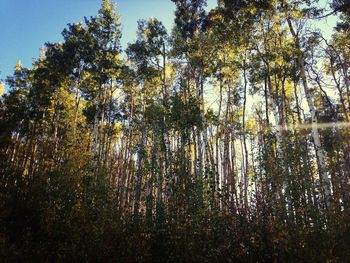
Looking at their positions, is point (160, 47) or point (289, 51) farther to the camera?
point (160, 47)

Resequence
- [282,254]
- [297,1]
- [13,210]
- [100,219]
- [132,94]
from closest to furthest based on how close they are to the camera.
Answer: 1. [282,254]
2. [100,219]
3. [13,210]
4. [297,1]
5. [132,94]

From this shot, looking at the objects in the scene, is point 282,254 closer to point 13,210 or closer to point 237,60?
point 13,210

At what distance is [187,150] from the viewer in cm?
1956

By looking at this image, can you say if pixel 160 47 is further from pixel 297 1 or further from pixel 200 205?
pixel 200 205

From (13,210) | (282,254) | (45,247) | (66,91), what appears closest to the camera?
(282,254)

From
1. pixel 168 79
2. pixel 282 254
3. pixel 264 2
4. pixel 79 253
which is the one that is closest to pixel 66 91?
pixel 168 79

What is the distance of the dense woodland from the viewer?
285 inches

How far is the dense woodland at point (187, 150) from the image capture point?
285 inches

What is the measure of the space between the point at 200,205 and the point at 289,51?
36.4ft

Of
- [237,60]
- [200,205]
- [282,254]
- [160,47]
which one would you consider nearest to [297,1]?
[237,60]

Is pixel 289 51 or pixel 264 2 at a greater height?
pixel 264 2

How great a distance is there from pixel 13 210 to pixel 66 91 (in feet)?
54.5

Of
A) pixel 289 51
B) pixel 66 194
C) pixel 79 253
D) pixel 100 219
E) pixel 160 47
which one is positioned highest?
pixel 160 47

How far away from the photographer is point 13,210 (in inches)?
362
